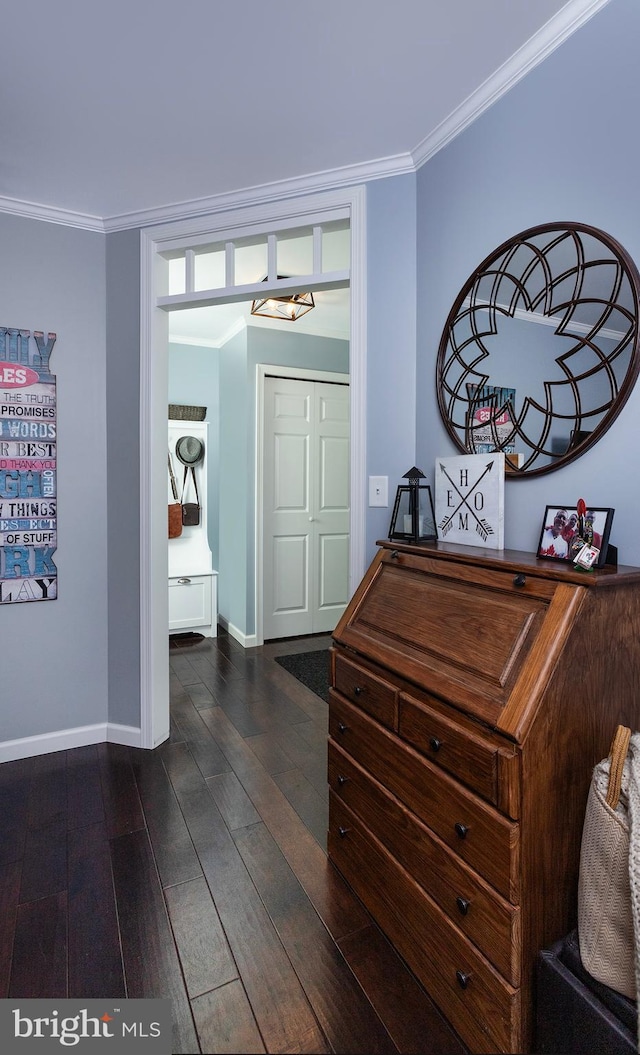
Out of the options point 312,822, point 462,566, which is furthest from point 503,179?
point 312,822

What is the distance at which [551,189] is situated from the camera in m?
1.57

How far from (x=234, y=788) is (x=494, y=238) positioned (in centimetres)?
232

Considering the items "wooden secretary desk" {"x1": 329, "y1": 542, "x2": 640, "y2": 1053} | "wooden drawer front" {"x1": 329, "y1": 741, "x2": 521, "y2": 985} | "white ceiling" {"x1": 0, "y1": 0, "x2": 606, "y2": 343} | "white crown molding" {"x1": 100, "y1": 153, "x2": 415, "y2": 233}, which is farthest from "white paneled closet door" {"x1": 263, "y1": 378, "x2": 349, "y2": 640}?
"wooden secretary desk" {"x1": 329, "y1": 542, "x2": 640, "y2": 1053}

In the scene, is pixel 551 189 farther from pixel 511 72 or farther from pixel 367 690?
pixel 367 690

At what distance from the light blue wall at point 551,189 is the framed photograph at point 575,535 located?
0.06m

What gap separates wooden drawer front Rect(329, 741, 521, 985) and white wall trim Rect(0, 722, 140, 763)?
1.45 m

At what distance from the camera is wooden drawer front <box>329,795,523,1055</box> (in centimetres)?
113

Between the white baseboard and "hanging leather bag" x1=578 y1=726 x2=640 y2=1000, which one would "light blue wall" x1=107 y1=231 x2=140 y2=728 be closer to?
the white baseboard

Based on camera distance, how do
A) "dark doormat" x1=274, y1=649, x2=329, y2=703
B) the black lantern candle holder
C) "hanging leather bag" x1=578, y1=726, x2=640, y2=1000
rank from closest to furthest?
1. "hanging leather bag" x1=578, y1=726, x2=640, y2=1000
2. the black lantern candle holder
3. "dark doormat" x1=274, y1=649, x2=329, y2=703

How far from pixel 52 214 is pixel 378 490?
203 cm

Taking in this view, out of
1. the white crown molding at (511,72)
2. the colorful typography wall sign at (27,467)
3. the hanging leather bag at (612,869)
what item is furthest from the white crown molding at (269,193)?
the hanging leather bag at (612,869)

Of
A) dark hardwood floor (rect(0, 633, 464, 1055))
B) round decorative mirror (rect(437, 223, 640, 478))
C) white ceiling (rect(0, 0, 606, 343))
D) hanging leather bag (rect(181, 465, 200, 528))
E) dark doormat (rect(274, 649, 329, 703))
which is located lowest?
dark hardwood floor (rect(0, 633, 464, 1055))

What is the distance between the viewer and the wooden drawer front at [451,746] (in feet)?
3.75

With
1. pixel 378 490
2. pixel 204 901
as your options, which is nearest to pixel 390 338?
pixel 378 490
